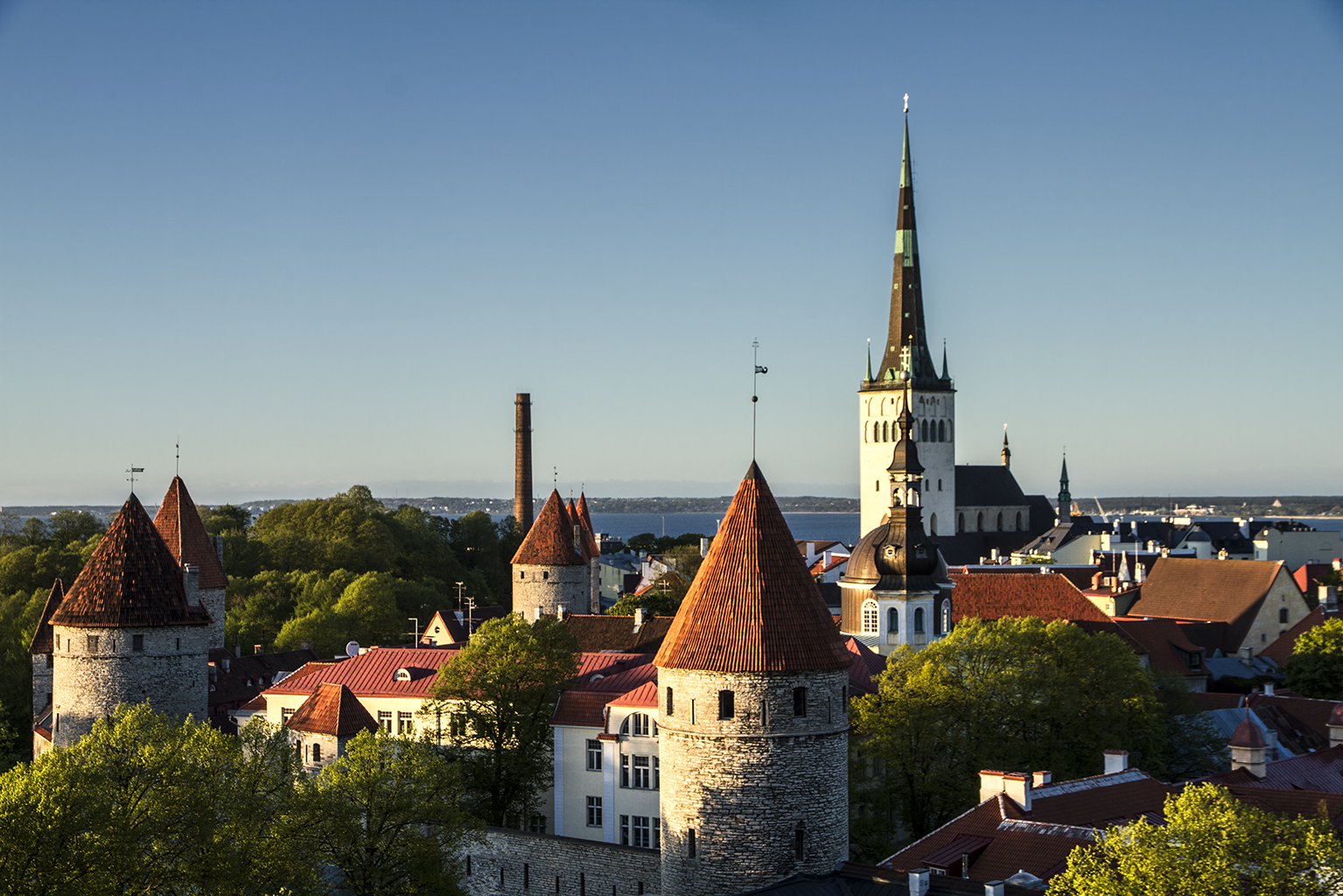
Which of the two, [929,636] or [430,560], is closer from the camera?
[929,636]

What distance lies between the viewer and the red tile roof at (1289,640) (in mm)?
64875

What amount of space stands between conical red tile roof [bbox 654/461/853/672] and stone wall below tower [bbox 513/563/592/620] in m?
39.4

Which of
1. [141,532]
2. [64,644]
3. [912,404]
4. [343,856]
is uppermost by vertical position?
[912,404]

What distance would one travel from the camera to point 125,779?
28500mm

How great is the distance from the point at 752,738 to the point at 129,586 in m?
19.8

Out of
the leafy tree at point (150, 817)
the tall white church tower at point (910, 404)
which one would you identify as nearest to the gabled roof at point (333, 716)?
the leafy tree at point (150, 817)

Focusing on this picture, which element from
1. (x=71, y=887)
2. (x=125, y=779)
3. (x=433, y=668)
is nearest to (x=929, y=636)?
(x=433, y=668)

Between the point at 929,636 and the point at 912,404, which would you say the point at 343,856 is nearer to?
the point at 929,636

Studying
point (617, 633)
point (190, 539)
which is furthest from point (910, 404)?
point (190, 539)

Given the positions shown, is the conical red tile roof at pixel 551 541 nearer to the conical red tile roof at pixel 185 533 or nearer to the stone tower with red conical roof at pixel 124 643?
the conical red tile roof at pixel 185 533

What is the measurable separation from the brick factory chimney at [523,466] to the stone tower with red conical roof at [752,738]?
6983 cm

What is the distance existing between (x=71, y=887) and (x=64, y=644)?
1679cm

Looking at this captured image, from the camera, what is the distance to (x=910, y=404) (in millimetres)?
109750

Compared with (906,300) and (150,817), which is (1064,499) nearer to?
(906,300)
